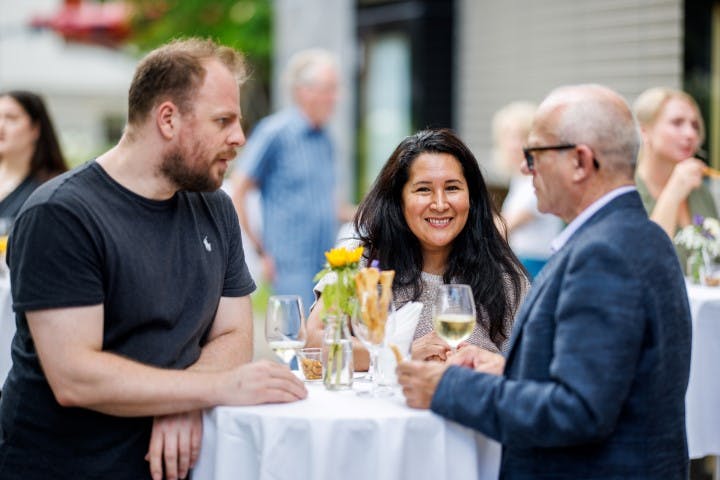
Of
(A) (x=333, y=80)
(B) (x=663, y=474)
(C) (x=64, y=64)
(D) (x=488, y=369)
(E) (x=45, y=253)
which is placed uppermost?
(C) (x=64, y=64)

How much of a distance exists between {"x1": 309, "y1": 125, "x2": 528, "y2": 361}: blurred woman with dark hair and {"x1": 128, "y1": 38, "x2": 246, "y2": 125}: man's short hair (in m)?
0.99

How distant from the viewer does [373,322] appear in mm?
2590

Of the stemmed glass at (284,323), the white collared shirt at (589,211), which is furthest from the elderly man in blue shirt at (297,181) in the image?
the white collared shirt at (589,211)

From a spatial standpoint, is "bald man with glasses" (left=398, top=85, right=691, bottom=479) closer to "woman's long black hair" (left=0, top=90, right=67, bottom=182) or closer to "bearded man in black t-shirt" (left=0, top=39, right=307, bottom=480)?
"bearded man in black t-shirt" (left=0, top=39, right=307, bottom=480)

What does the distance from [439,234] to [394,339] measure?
2.41ft

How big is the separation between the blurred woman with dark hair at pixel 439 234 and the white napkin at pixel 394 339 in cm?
51

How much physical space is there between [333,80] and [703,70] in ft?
9.40

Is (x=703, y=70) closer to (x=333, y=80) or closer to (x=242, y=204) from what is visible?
(x=333, y=80)

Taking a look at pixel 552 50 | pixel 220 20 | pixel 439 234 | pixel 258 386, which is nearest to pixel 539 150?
pixel 258 386

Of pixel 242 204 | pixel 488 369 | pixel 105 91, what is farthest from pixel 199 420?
pixel 105 91

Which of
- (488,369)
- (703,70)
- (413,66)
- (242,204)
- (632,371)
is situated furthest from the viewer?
(413,66)

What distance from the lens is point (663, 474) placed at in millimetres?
2285

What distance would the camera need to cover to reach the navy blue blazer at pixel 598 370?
2141 millimetres

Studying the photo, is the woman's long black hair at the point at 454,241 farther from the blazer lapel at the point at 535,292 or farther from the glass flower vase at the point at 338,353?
the blazer lapel at the point at 535,292
